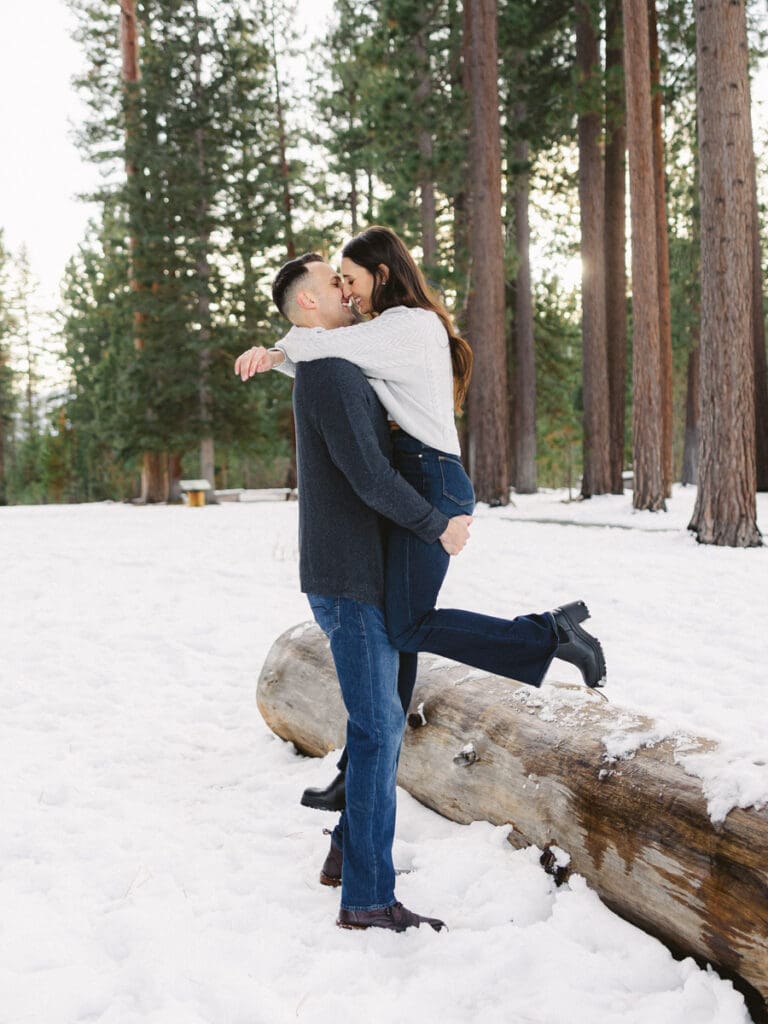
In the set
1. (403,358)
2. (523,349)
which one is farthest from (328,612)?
(523,349)

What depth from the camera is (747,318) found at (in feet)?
32.1

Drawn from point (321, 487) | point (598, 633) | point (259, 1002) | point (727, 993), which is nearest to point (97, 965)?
point (259, 1002)

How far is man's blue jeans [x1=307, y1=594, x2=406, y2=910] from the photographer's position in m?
2.54

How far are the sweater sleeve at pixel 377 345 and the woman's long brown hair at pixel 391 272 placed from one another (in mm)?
123

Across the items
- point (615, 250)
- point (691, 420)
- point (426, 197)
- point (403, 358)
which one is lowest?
point (403, 358)

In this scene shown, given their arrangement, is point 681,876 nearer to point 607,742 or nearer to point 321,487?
point 607,742

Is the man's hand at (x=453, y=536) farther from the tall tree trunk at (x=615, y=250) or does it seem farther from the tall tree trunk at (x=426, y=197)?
the tall tree trunk at (x=426, y=197)

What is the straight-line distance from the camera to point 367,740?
2598mm

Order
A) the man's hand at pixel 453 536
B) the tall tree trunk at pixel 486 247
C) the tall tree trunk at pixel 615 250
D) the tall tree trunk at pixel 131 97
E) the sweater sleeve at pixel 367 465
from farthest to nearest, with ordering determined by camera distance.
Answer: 1. the tall tree trunk at pixel 131 97
2. the tall tree trunk at pixel 615 250
3. the tall tree trunk at pixel 486 247
4. the man's hand at pixel 453 536
5. the sweater sleeve at pixel 367 465

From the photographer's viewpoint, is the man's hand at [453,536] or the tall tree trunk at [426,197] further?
the tall tree trunk at [426,197]

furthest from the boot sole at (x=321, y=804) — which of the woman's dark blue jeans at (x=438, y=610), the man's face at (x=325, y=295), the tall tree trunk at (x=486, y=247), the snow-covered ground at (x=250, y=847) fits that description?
the tall tree trunk at (x=486, y=247)

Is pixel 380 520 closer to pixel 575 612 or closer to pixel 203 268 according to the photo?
pixel 575 612

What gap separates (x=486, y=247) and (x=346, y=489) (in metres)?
14.3

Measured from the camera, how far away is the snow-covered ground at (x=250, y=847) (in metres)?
2.28
